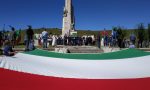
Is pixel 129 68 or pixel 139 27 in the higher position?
pixel 139 27

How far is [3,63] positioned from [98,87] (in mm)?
1662

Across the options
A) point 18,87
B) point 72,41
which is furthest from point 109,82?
point 72,41

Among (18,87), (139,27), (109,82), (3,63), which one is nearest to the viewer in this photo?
(18,87)

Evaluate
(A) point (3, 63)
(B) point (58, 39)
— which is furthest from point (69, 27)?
(A) point (3, 63)

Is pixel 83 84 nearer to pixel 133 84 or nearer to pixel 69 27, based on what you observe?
pixel 133 84

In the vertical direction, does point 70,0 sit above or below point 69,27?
above

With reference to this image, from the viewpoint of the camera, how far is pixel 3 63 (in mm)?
5375

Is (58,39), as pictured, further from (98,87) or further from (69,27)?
(98,87)

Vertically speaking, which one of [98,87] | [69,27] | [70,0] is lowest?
[98,87]

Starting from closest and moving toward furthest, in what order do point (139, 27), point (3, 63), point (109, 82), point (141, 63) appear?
point (109, 82), point (3, 63), point (141, 63), point (139, 27)

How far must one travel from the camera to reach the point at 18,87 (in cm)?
452

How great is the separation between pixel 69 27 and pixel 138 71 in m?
23.0

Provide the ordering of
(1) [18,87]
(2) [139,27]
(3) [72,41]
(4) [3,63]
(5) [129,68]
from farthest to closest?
(2) [139,27] < (3) [72,41] < (5) [129,68] < (4) [3,63] < (1) [18,87]

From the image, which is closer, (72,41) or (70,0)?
(72,41)
